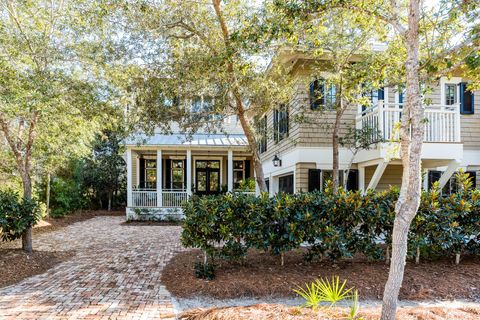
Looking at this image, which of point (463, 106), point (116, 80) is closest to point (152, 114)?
point (116, 80)

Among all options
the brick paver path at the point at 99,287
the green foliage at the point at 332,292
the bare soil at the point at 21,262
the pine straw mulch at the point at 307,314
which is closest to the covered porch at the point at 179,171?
the brick paver path at the point at 99,287

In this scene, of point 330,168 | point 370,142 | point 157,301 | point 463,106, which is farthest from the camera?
point 463,106

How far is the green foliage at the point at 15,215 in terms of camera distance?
7.57 m

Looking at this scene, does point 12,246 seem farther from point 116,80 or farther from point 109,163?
point 109,163

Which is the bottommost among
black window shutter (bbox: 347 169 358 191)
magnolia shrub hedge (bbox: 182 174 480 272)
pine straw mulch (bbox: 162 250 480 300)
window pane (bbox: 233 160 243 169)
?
pine straw mulch (bbox: 162 250 480 300)

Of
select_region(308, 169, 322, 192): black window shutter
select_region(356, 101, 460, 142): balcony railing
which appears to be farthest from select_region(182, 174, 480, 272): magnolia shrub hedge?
select_region(308, 169, 322, 192): black window shutter

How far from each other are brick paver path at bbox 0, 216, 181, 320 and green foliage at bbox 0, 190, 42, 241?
132cm

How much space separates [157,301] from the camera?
4.79m

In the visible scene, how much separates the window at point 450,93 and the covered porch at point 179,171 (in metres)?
7.75

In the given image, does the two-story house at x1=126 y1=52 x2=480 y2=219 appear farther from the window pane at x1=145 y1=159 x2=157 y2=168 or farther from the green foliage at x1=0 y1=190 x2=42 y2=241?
the window pane at x1=145 y1=159 x2=157 y2=168

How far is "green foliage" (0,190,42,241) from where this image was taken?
7566 millimetres

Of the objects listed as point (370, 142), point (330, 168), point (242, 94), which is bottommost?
point (330, 168)

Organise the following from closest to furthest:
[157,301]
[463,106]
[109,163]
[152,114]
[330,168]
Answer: [157,301] < [152,114] < [330,168] < [463,106] < [109,163]

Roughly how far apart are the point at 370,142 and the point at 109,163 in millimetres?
15862
